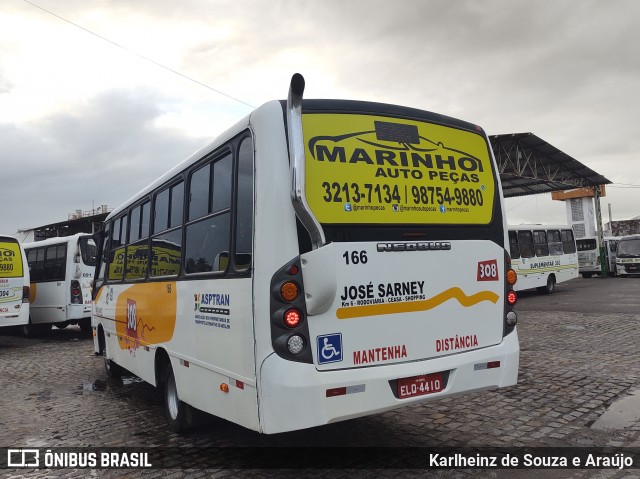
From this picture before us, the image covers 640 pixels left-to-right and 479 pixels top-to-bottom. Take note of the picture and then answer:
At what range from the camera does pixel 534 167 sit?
26.8m

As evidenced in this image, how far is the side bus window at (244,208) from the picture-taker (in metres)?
4.07

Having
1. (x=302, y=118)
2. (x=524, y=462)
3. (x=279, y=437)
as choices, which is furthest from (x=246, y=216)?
(x=524, y=462)

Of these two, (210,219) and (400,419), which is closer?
(210,219)

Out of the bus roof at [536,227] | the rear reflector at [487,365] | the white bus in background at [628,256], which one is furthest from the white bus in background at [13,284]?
the white bus in background at [628,256]

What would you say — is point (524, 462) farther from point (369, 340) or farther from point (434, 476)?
point (369, 340)

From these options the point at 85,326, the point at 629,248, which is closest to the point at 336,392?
the point at 85,326

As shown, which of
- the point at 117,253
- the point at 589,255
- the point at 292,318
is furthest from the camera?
the point at 589,255

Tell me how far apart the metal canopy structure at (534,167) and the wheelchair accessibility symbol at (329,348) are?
67.5 feet

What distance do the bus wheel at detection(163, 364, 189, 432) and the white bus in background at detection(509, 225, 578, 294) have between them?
53.7 ft

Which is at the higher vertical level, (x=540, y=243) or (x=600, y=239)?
(x=600, y=239)

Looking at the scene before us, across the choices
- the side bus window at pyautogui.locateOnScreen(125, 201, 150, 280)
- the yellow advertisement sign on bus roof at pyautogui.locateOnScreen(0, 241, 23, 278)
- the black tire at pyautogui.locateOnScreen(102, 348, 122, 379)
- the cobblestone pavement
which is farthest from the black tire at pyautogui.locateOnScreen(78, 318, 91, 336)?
the side bus window at pyautogui.locateOnScreen(125, 201, 150, 280)

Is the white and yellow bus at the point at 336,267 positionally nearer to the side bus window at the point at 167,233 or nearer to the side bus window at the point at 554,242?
the side bus window at the point at 167,233

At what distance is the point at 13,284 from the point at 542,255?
61.2 feet

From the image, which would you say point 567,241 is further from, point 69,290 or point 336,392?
point 336,392
